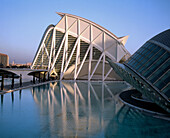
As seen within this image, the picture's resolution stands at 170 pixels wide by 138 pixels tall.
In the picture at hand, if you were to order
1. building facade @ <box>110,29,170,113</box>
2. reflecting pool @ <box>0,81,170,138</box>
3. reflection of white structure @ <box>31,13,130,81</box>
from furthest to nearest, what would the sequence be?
reflection of white structure @ <box>31,13,130,81</box>, building facade @ <box>110,29,170,113</box>, reflecting pool @ <box>0,81,170,138</box>

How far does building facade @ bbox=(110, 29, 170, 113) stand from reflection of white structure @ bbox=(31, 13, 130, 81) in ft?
101

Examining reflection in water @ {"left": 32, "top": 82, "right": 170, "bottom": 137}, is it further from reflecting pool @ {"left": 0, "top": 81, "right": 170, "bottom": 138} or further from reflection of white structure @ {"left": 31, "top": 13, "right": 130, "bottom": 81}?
reflection of white structure @ {"left": 31, "top": 13, "right": 130, "bottom": 81}

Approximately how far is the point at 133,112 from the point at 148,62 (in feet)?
14.6

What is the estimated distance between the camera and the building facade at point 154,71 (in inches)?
470

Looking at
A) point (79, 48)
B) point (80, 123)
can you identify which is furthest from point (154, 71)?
point (79, 48)

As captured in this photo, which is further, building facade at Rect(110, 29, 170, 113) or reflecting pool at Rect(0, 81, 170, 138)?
building facade at Rect(110, 29, 170, 113)

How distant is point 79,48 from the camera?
49.1 meters

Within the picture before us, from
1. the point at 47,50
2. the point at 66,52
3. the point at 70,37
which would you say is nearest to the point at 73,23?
the point at 70,37

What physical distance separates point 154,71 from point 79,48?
3694cm

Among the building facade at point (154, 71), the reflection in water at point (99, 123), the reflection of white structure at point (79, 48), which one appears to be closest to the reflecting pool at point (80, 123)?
the reflection in water at point (99, 123)

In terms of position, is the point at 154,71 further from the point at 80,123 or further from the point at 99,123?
the point at 80,123

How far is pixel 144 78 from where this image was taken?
13.4 m

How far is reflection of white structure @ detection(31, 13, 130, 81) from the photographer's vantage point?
48.2 metres

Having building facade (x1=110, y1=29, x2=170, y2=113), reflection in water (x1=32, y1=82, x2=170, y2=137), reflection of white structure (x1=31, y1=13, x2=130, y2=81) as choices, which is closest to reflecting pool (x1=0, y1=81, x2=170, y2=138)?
reflection in water (x1=32, y1=82, x2=170, y2=137)
